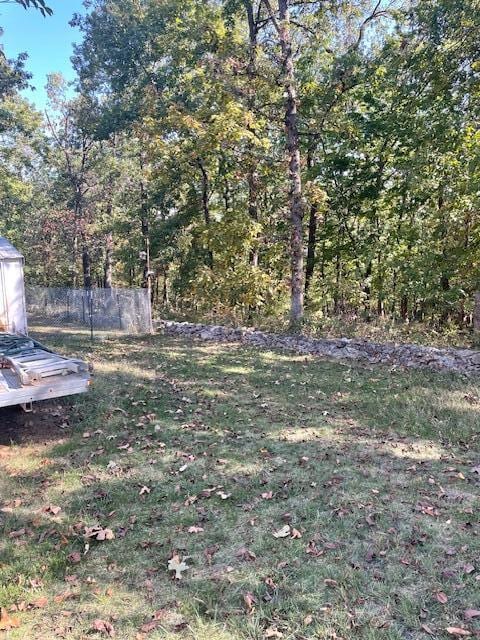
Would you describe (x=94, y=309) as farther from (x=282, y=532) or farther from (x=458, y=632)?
(x=458, y=632)

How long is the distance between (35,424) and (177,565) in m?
3.09

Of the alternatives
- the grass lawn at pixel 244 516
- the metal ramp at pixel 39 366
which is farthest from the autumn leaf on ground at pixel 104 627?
the metal ramp at pixel 39 366

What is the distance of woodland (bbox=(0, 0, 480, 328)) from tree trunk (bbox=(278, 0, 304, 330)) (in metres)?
0.04

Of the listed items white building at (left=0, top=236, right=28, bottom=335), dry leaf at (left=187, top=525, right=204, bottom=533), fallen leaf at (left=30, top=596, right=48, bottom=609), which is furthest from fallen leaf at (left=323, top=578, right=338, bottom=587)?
white building at (left=0, top=236, right=28, bottom=335)

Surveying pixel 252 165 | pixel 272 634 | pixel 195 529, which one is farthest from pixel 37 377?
pixel 252 165

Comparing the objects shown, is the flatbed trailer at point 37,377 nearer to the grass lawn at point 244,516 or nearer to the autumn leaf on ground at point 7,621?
the grass lawn at point 244,516

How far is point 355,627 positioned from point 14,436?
157 inches

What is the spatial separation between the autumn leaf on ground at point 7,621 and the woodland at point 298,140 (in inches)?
341

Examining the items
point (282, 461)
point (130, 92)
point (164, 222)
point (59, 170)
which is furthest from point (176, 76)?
point (282, 461)

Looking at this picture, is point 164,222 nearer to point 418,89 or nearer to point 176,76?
point 176,76

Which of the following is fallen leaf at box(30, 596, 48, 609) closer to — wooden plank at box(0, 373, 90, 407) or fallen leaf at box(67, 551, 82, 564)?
fallen leaf at box(67, 551, 82, 564)

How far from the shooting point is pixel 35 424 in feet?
16.7

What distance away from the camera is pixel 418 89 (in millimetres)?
9539

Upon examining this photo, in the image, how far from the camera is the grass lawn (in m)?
2.34
